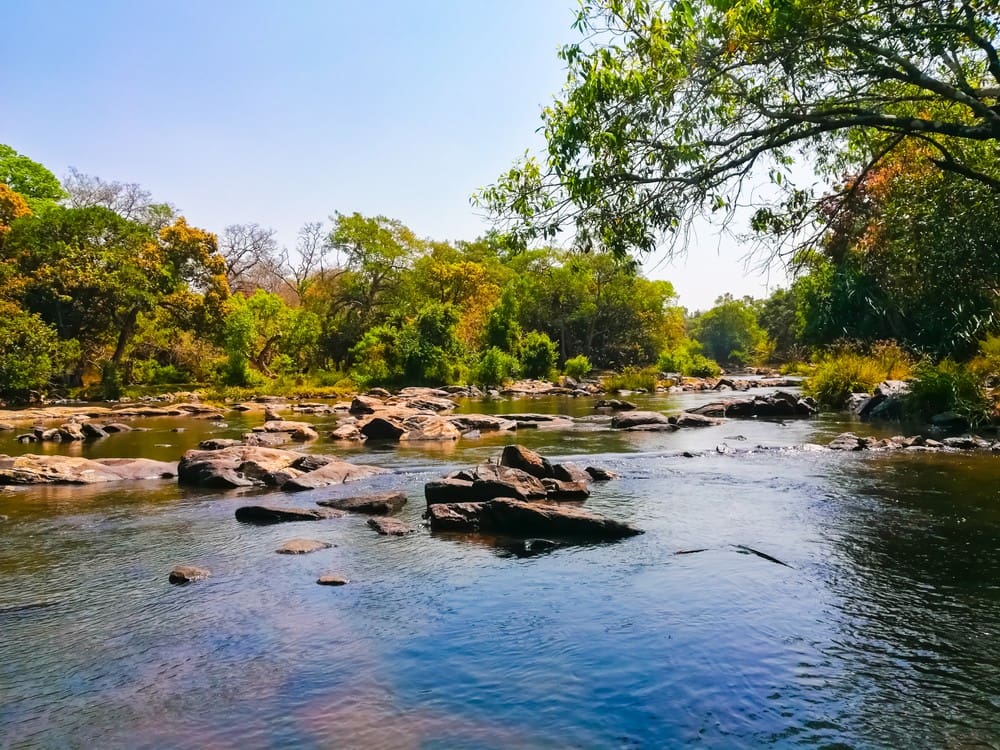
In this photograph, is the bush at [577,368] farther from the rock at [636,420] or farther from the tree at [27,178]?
the tree at [27,178]

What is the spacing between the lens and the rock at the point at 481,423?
23731 millimetres

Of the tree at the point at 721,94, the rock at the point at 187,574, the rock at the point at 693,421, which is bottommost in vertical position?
the rock at the point at 187,574

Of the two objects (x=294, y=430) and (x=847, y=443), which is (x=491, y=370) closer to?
(x=294, y=430)

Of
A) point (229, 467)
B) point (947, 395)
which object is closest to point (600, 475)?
point (229, 467)

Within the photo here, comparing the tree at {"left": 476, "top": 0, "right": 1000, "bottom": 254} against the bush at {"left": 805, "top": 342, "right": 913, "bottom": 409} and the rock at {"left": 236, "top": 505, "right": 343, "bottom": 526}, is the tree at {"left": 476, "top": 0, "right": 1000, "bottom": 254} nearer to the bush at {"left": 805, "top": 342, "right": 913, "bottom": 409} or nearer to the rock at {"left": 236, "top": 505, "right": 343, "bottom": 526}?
the rock at {"left": 236, "top": 505, "right": 343, "bottom": 526}

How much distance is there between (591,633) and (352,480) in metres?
8.85

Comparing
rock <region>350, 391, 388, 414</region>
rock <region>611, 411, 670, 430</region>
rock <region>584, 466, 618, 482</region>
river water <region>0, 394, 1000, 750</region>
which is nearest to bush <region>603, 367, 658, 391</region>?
rock <region>350, 391, 388, 414</region>

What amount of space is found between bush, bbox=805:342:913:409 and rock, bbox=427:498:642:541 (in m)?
20.9

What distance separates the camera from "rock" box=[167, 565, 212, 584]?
304 inches

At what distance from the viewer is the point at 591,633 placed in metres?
6.09

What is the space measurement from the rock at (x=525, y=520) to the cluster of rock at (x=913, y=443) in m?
9.69

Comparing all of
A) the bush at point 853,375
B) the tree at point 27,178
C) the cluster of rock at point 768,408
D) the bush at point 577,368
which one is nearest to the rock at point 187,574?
the cluster of rock at point 768,408

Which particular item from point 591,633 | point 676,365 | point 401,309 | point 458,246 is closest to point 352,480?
point 591,633

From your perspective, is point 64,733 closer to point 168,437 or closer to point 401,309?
point 168,437
